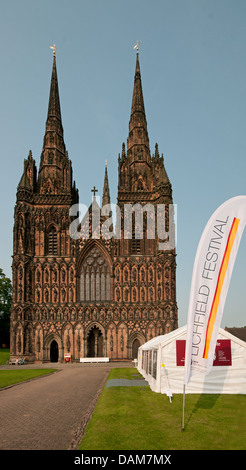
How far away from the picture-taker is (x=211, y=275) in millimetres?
11047

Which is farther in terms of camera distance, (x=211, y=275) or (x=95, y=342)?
(x=95, y=342)

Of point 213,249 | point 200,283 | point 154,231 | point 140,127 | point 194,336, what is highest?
point 140,127

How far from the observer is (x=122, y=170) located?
185 feet

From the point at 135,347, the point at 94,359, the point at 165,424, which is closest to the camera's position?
the point at 165,424

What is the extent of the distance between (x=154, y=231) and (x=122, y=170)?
1034 cm

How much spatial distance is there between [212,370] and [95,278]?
1406 inches

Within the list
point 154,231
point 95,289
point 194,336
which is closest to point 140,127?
point 154,231

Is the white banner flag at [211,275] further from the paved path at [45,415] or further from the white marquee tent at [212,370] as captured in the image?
the white marquee tent at [212,370]

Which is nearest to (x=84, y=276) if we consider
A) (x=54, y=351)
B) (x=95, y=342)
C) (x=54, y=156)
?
(x=95, y=342)

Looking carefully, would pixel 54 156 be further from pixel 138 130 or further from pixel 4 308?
pixel 4 308

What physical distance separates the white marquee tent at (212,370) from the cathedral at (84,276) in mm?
31254

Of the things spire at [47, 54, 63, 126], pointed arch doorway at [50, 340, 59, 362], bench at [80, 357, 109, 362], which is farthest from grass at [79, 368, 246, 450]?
spire at [47, 54, 63, 126]

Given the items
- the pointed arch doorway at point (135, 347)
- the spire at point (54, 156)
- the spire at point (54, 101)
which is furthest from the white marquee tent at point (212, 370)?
the spire at point (54, 101)
